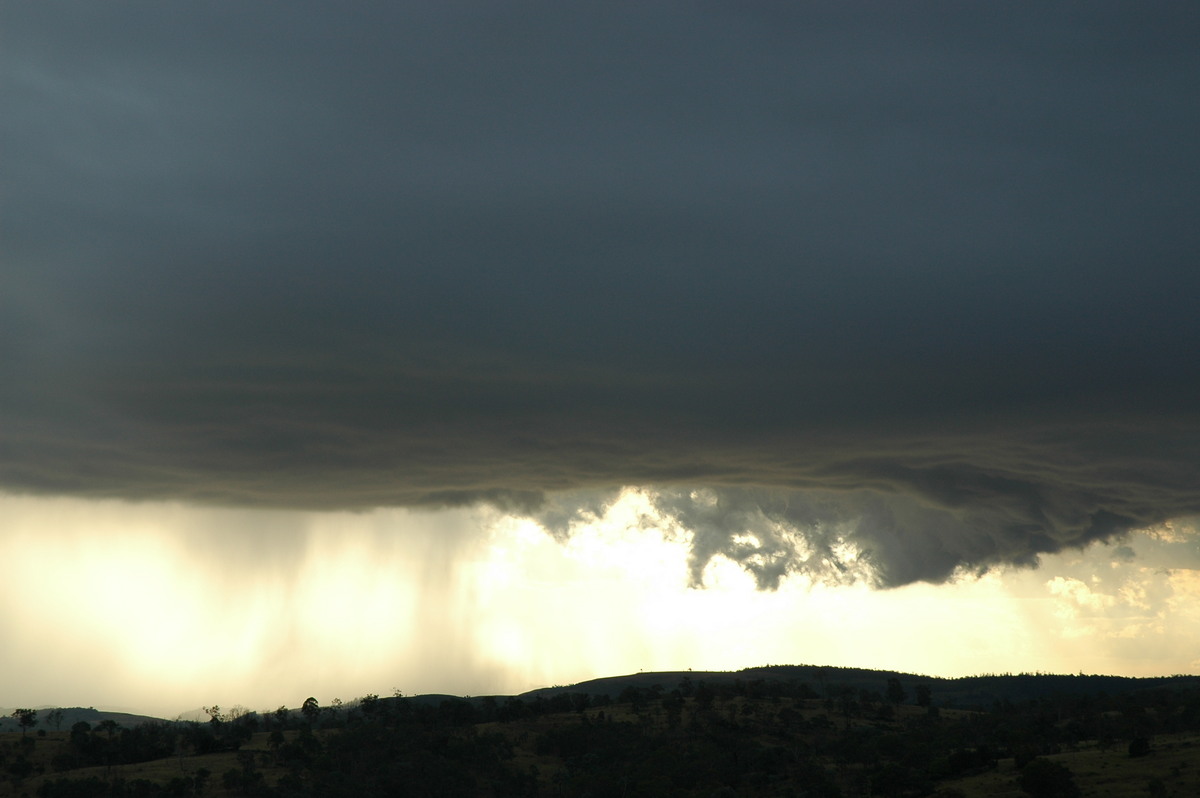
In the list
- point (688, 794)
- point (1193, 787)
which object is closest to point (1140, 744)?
point (1193, 787)

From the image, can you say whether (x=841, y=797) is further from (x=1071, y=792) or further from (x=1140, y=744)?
(x=1140, y=744)

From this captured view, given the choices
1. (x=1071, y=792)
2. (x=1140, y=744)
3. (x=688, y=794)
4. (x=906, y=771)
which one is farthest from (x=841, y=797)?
(x=1140, y=744)

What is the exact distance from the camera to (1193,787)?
563ft

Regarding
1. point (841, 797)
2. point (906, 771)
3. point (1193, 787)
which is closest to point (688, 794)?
point (841, 797)

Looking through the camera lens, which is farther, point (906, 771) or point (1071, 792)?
point (906, 771)

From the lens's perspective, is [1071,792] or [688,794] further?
[688,794]

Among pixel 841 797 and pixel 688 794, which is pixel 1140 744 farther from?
pixel 688 794

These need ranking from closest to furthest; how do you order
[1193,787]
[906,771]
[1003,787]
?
[1193,787], [1003,787], [906,771]

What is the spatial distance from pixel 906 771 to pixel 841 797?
A: 45.0 ft

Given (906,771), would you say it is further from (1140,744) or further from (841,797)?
(1140,744)

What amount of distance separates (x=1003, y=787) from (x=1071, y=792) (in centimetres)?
1415

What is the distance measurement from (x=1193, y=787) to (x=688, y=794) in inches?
3309

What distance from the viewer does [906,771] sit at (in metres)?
199

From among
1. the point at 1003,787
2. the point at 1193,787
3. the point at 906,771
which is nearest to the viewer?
the point at 1193,787
